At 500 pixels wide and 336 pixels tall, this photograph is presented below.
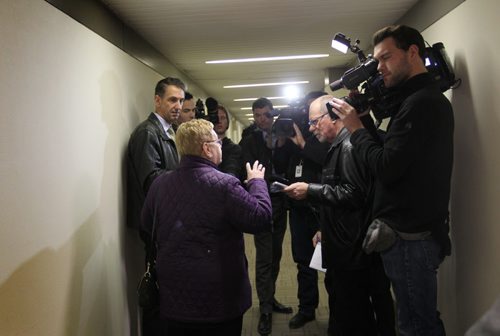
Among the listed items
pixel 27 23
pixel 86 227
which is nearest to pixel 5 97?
pixel 27 23

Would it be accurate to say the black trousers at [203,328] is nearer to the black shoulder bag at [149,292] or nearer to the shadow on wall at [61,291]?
the black shoulder bag at [149,292]

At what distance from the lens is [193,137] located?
1.62 meters

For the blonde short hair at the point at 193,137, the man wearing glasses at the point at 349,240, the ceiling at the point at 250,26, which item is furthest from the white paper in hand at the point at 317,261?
the ceiling at the point at 250,26

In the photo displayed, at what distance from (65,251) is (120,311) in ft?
2.58

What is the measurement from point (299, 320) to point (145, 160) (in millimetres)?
1598

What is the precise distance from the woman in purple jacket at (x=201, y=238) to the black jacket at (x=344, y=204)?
45cm

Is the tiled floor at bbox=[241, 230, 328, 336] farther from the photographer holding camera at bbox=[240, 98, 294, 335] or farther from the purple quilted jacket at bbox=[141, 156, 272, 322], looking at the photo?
the purple quilted jacket at bbox=[141, 156, 272, 322]

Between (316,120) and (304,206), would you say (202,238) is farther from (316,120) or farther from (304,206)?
(304,206)

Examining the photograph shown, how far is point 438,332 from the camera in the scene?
155cm

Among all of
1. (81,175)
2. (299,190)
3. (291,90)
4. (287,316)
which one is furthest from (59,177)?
(291,90)

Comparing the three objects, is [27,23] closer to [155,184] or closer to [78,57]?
[78,57]

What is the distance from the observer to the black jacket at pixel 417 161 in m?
1.45

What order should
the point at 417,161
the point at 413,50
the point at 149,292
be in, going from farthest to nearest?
1. the point at 149,292
2. the point at 413,50
3. the point at 417,161

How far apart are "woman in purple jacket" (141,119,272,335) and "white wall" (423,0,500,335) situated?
0.92 meters
